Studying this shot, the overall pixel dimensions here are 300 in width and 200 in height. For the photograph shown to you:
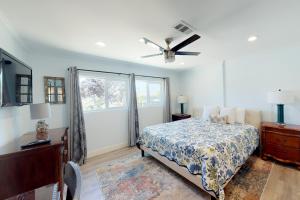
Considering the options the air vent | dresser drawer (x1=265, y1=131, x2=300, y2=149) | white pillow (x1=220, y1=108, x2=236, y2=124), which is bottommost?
dresser drawer (x1=265, y1=131, x2=300, y2=149)

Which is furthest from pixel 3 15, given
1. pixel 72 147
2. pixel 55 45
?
pixel 72 147

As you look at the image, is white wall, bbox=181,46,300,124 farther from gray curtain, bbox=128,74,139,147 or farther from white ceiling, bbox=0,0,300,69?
gray curtain, bbox=128,74,139,147

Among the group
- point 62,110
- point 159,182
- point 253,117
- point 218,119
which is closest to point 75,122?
point 62,110

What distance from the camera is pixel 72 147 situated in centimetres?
287

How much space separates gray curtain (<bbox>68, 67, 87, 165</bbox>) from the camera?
288 cm

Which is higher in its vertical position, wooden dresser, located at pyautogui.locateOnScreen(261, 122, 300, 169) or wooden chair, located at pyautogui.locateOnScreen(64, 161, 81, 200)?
wooden chair, located at pyautogui.locateOnScreen(64, 161, 81, 200)

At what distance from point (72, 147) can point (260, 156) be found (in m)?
4.05

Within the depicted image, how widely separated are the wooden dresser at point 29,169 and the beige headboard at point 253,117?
3.80 m

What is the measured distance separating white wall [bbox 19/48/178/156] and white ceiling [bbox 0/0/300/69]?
1.40 ft

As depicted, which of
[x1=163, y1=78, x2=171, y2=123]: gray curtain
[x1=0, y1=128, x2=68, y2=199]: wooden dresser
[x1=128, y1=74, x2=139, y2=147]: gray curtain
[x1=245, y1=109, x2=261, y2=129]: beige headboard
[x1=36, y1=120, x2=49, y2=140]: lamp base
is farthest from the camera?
[x1=163, y1=78, x2=171, y2=123]: gray curtain

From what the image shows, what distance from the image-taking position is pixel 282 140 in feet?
8.47

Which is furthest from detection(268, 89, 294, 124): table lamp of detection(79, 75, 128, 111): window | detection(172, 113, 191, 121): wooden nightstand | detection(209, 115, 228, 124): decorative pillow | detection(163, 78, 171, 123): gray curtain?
detection(79, 75, 128, 111): window

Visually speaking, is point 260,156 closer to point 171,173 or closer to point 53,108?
point 171,173

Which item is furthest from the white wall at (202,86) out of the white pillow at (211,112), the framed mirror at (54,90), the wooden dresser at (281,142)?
the framed mirror at (54,90)
